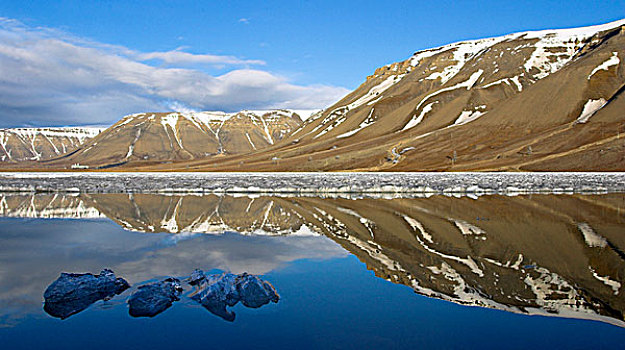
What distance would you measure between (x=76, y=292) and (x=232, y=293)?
183 centimetres

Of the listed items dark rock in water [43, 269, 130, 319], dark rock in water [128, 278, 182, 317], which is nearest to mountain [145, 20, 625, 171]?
A: dark rock in water [128, 278, 182, 317]

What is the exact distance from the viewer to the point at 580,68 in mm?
83000

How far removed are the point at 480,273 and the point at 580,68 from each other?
90438 mm

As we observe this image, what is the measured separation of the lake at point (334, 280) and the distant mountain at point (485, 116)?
182 feet

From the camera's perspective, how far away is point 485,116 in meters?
82.5

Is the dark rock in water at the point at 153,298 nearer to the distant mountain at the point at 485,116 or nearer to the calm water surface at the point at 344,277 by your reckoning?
the calm water surface at the point at 344,277

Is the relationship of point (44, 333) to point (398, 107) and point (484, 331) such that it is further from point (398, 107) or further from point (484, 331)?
point (398, 107)

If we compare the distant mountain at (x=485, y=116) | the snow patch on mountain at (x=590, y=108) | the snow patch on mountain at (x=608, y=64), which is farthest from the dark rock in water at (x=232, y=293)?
the snow patch on mountain at (x=608, y=64)

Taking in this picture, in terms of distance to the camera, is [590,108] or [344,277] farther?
[590,108]

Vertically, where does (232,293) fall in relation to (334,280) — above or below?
above

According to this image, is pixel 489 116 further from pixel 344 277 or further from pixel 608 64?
pixel 344 277

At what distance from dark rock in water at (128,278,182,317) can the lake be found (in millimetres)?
70

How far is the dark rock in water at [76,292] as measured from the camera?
529 centimetres

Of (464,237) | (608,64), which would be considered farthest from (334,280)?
(608,64)
